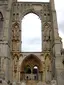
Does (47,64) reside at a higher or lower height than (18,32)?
lower

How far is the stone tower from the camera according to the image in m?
22.8

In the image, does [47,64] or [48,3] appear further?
[48,3]

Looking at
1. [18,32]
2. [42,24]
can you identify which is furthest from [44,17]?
[18,32]

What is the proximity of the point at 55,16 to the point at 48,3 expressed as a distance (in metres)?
2.97

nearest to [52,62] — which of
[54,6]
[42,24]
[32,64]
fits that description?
[32,64]

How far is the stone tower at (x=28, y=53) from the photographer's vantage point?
22.8 metres

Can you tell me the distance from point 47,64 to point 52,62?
33.2 inches

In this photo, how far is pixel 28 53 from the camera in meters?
24.9

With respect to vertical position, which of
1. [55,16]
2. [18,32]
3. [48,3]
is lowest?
[18,32]

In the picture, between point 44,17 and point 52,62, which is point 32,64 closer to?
point 52,62

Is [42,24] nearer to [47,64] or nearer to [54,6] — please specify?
[54,6]

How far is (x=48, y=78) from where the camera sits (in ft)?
79.3

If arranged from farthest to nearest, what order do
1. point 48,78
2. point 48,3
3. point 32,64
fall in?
1. point 48,3
2. point 32,64
3. point 48,78

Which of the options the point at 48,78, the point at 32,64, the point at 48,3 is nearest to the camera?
the point at 48,78
